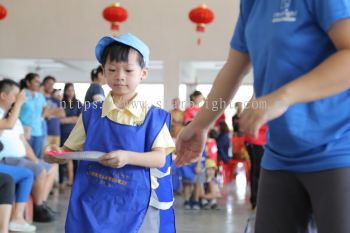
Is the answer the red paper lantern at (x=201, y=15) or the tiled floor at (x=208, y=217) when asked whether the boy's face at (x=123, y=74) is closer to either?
the tiled floor at (x=208, y=217)

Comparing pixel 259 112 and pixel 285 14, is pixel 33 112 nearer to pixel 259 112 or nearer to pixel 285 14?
pixel 285 14

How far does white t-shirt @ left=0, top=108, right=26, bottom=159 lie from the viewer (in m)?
→ 4.21

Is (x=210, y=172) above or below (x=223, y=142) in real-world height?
below

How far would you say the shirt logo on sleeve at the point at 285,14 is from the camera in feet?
3.56

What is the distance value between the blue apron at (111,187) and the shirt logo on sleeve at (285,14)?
1.02 m

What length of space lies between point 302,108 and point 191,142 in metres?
0.32

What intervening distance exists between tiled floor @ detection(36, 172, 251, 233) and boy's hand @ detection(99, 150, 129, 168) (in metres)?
2.55

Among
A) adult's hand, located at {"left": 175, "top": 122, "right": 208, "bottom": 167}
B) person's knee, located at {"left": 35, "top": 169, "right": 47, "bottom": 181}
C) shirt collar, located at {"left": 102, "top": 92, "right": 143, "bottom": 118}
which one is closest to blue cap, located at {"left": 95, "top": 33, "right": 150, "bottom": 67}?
shirt collar, located at {"left": 102, "top": 92, "right": 143, "bottom": 118}

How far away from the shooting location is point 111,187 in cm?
199

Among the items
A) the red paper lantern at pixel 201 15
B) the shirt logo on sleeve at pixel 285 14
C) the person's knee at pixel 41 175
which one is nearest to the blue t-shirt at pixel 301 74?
the shirt logo on sleeve at pixel 285 14

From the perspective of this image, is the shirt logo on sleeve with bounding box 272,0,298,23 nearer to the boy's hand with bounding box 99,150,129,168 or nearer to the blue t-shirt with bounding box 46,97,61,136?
the boy's hand with bounding box 99,150,129,168

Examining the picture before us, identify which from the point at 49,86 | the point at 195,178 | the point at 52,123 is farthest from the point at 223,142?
the point at 49,86

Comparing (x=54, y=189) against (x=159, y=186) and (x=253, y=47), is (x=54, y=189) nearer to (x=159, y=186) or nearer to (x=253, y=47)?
(x=159, y=186)

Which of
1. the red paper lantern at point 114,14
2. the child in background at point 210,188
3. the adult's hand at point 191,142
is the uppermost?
the red paper lantern at point 114,14
